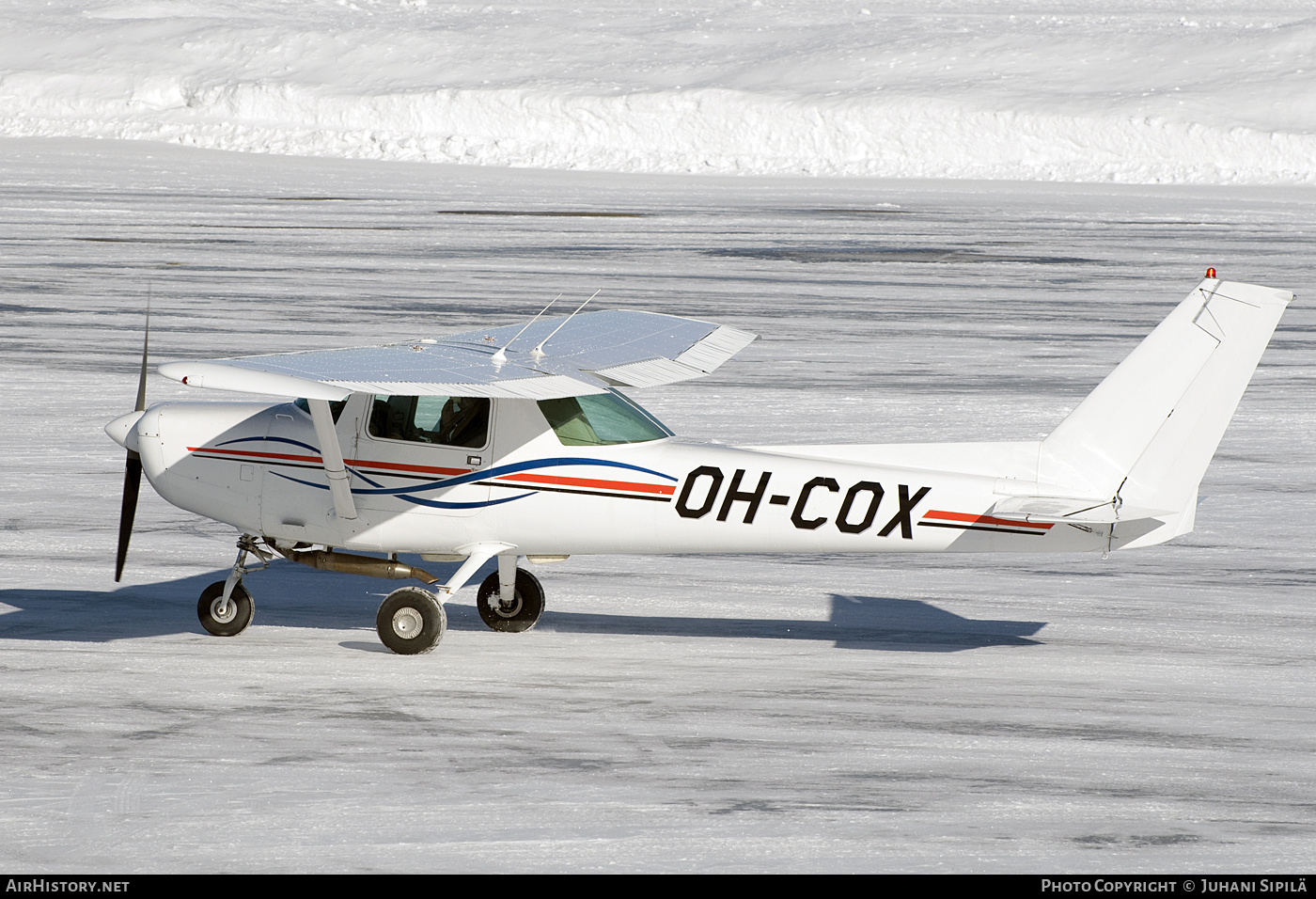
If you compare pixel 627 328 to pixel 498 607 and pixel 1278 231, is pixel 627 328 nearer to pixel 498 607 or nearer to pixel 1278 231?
pixel 498 607

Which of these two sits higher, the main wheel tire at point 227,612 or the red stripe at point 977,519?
the red stripe at point 977,519

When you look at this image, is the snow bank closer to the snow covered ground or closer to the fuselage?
the snow covered ground

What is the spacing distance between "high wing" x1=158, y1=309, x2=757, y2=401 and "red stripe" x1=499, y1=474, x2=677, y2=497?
0.65m

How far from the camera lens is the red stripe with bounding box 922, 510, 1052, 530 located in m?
9.20

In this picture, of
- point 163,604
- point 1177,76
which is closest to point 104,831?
point 163,604

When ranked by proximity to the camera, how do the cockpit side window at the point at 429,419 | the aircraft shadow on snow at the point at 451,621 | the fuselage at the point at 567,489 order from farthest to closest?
the aircraft shadow on snow at the point at 451,621 → the cockpit side window at the point at 429,419 → the fuselage at the point at 567,489

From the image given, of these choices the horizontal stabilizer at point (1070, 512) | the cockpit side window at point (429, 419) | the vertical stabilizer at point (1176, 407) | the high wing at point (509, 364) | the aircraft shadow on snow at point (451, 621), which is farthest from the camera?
the aircraft shadow on snow at point (451, 621)

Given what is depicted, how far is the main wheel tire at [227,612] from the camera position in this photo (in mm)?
10289

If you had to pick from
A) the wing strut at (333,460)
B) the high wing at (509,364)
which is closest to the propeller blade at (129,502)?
the high wing at (509,364)

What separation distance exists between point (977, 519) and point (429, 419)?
3554 millimetres

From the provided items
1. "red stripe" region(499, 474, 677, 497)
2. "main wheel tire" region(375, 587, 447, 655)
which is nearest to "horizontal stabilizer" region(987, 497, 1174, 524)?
"red stripe" region(499, 474, 677, 497)

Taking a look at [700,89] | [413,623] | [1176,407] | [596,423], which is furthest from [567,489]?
[700,89]

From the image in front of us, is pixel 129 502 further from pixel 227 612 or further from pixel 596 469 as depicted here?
pixel 596 469

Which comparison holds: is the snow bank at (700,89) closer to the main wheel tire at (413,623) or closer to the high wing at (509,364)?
the high wing at (509,364)
